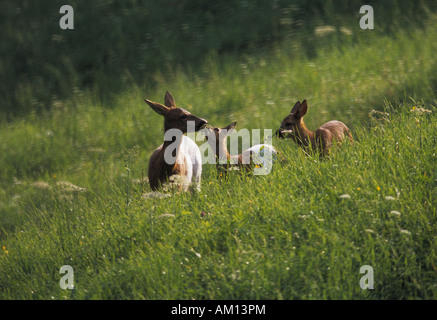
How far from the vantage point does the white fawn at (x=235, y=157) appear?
745cm

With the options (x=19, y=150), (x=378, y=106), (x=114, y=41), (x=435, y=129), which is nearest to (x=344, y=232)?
(x=435, y=129)

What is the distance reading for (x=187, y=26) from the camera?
53.7 ft

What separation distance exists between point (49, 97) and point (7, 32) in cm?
444

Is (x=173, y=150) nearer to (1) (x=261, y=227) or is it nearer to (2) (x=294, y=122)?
(1) (x=261, y=227)

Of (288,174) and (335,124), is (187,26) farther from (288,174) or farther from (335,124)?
(288,174)

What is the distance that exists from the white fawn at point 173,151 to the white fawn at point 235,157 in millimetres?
701

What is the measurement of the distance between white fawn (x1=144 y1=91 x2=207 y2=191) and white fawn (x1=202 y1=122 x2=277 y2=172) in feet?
2.30

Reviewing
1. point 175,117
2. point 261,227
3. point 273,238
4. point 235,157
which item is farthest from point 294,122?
point 273,238

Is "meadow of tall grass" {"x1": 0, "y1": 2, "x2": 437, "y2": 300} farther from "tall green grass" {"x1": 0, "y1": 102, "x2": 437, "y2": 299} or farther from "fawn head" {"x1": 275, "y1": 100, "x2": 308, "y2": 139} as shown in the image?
"fawn head" {"x1": 275, "y1": 100, "x2": 308, "y2": 139}

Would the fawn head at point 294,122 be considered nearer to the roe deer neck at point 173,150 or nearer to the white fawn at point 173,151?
the white fawn at point 173,151

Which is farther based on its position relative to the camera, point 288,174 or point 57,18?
point 57,18

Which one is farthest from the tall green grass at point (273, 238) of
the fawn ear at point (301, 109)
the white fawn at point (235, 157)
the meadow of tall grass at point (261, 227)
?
the fawn ear at point (301, 109)

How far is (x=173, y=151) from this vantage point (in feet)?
22.1
